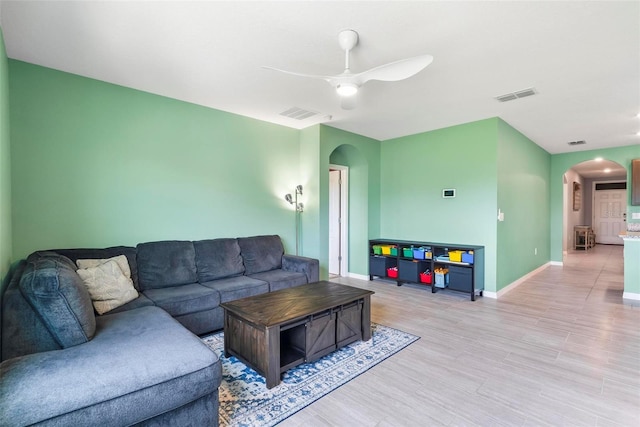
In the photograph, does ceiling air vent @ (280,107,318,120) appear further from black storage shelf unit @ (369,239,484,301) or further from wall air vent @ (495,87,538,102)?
black storage shelf unit @ (369,239,484,301)

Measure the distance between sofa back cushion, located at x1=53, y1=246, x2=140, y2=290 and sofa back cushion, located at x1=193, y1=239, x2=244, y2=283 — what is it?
0.67 m

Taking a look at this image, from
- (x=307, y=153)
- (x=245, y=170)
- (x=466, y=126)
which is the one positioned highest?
(x=466, y=126)

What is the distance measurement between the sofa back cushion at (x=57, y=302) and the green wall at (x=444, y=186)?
485 centimetres

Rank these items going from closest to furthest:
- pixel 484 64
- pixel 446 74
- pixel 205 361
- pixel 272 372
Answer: pixel 205 361 < pixel 272 372 < pixel 484 64 < pixel 446 74

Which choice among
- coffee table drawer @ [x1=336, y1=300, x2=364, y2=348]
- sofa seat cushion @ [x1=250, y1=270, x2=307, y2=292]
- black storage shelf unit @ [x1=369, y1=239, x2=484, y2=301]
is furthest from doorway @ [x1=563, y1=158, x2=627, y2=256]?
coffee table drawer @ [x1=336, y1=300, x2=364, y2=348]

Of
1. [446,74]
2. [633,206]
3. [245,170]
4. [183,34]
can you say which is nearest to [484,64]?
[446,74]

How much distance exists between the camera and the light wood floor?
1950 mm

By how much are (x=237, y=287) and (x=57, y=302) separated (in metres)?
1.74

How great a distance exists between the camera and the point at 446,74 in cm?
307

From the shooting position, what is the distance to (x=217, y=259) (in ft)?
12.5

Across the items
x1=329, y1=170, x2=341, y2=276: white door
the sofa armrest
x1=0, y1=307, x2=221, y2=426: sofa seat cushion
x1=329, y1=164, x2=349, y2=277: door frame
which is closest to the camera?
x1=0, y1=307, x2=221, y2=426: sofa seat cushion

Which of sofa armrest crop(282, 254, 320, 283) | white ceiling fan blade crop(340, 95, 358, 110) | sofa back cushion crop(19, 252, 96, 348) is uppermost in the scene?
white ceiling fan blade crop(340, 95, 358, 110)

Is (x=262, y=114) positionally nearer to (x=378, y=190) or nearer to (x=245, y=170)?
(x=245, y=170)

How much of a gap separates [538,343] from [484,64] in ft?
9.01
